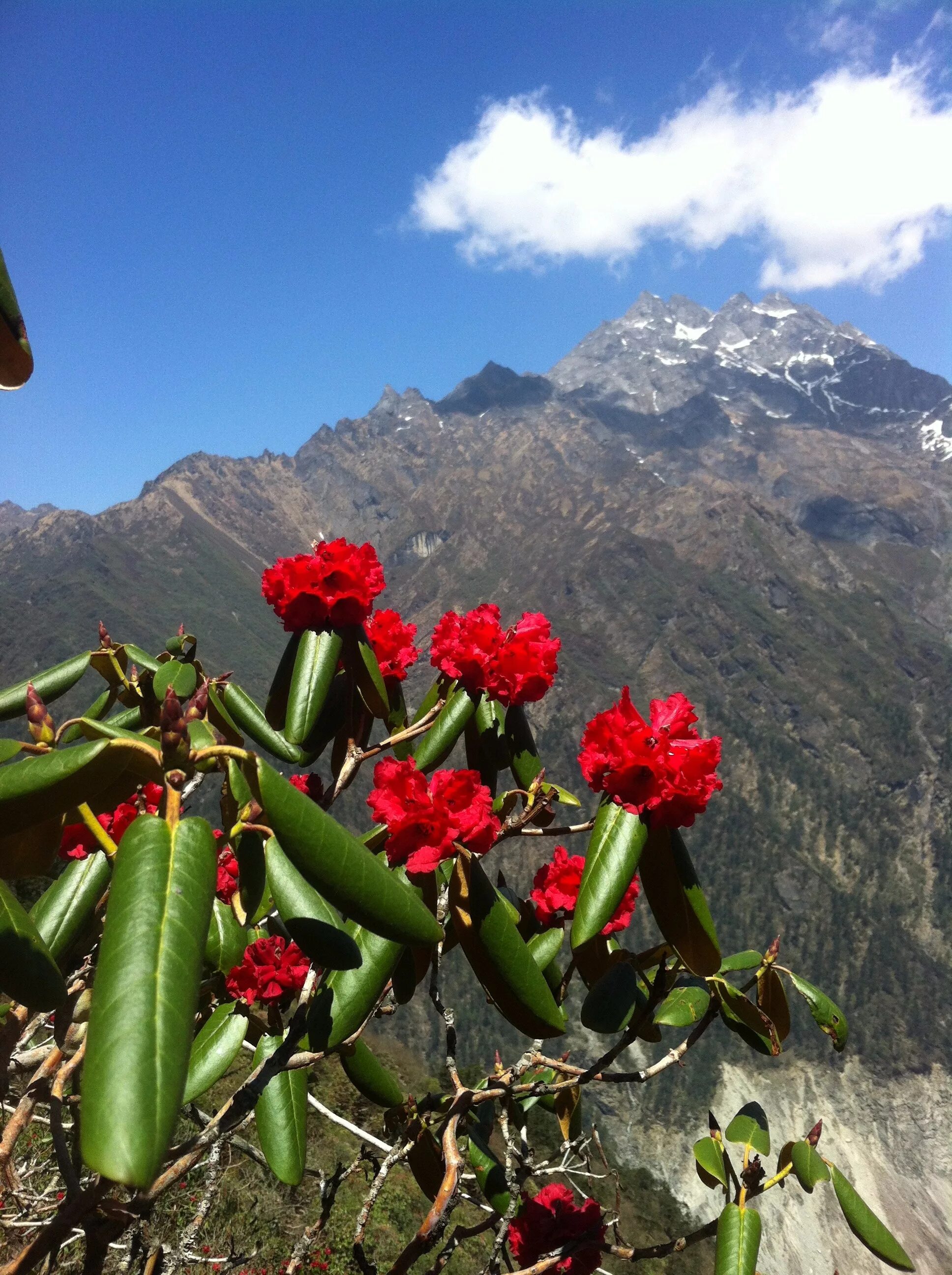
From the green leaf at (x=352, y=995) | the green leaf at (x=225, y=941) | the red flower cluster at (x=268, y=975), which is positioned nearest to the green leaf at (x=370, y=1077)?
the red flower cluster at (x=268, y=975)

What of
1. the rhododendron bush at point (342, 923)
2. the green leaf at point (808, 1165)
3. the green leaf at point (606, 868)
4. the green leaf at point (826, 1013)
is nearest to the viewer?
the rhododendron bush at point (342, 923)

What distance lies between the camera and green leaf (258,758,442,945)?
1.13 m

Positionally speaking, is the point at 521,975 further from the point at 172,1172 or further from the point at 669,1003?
the point at 669,1003

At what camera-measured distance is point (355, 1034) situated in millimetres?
1651

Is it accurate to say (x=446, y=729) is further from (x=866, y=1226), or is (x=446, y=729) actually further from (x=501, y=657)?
(x=866, y=1226)

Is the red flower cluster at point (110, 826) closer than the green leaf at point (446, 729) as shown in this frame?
Yes

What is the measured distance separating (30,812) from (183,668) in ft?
3.34

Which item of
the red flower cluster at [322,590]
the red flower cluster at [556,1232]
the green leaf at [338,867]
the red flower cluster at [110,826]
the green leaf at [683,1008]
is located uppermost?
the red flower cluster at [322,590]

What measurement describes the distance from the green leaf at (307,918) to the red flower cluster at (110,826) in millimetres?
308

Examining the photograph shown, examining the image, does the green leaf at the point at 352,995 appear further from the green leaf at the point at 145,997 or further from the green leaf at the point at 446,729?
the green leaf at the point at 446,729

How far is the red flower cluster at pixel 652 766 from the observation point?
1891 millimetres

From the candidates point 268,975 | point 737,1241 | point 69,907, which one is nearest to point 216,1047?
point 268,975

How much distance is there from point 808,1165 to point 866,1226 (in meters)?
0.28

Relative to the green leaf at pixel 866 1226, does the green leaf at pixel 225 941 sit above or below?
above
